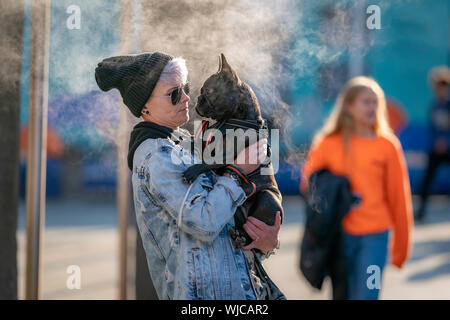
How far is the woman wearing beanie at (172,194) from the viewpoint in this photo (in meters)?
1.77

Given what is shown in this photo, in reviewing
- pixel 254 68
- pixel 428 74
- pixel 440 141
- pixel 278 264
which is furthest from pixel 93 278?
pixel 428 74

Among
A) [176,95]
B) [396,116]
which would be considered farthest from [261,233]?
[396,116]

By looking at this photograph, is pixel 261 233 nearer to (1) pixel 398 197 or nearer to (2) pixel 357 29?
(2) pixel 357 29

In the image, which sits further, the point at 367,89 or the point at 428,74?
the point at 428,74

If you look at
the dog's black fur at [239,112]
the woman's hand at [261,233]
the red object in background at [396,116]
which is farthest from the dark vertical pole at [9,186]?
the red object in background at [396,116]

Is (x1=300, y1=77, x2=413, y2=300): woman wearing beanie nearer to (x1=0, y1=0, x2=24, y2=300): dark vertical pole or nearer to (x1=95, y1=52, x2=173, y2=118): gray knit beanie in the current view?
(x1=95, y1=52, x2=173, y2=118): gray knit beanie

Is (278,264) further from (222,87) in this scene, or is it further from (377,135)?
(222,87)

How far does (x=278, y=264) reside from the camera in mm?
5492

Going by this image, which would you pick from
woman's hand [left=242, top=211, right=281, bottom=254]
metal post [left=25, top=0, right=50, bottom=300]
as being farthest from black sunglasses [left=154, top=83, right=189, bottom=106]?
metal post [left=25, top=0, right=50, bottom=300]

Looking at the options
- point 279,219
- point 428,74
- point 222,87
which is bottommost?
point 279,219

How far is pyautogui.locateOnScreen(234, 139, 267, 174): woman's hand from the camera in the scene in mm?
1839

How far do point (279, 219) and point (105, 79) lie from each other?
0.79 meters

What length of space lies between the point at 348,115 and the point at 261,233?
1845mm

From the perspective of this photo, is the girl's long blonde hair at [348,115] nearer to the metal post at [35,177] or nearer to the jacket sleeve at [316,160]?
the jacket sleeve at [316,160]
